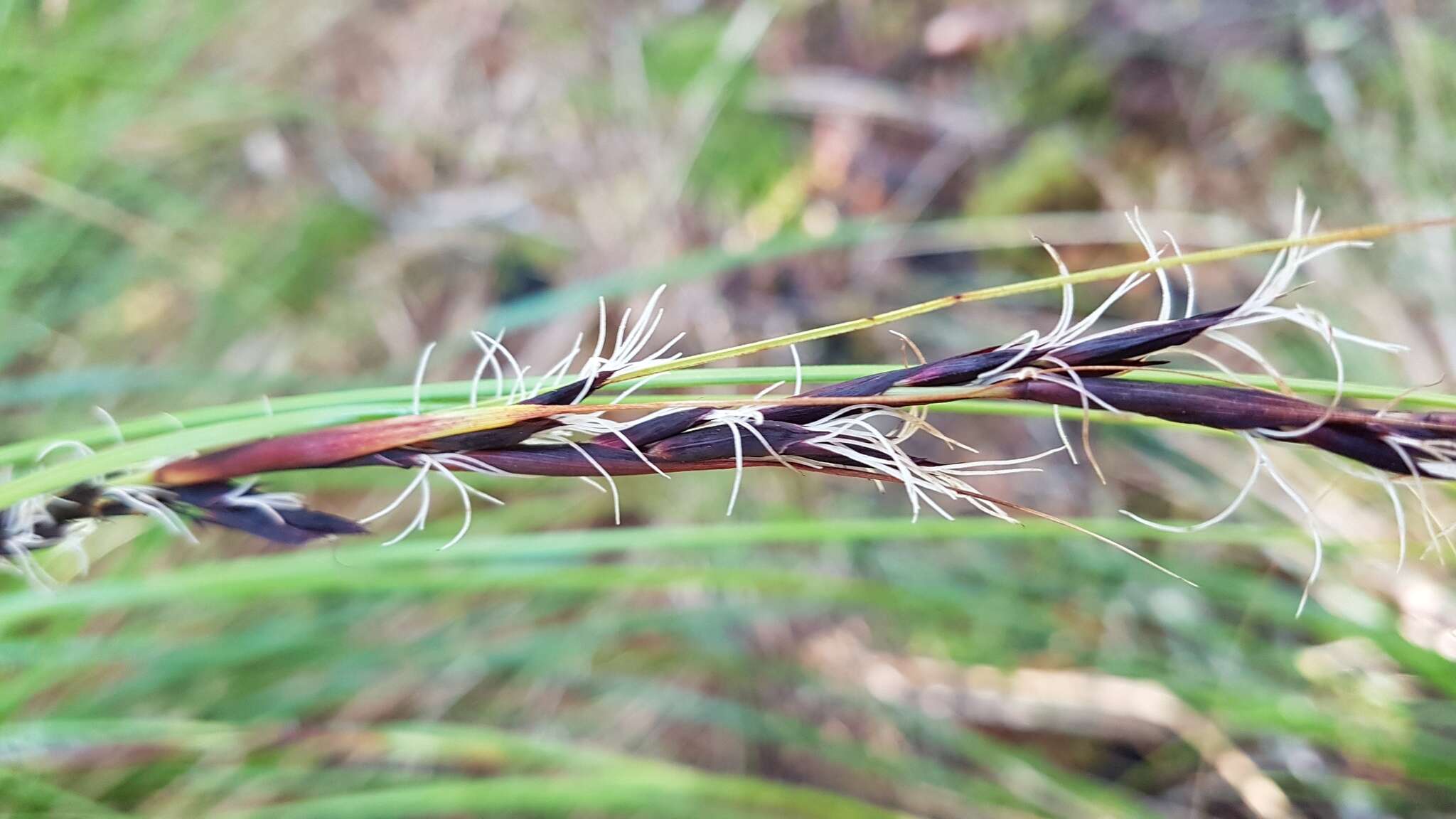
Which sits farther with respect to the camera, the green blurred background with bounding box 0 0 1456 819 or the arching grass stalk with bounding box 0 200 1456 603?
the green blurred background with bounding box 0 0 1456 819

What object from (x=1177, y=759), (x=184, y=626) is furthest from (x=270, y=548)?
(x=1177, y=759)

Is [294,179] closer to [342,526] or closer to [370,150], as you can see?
[370,150]

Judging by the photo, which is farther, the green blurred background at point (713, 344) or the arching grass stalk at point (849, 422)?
the green blurred background at point (713, 344)

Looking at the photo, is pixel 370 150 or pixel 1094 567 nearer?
pixel 1094 567

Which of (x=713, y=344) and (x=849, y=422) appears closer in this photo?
(x=849, y=422)
